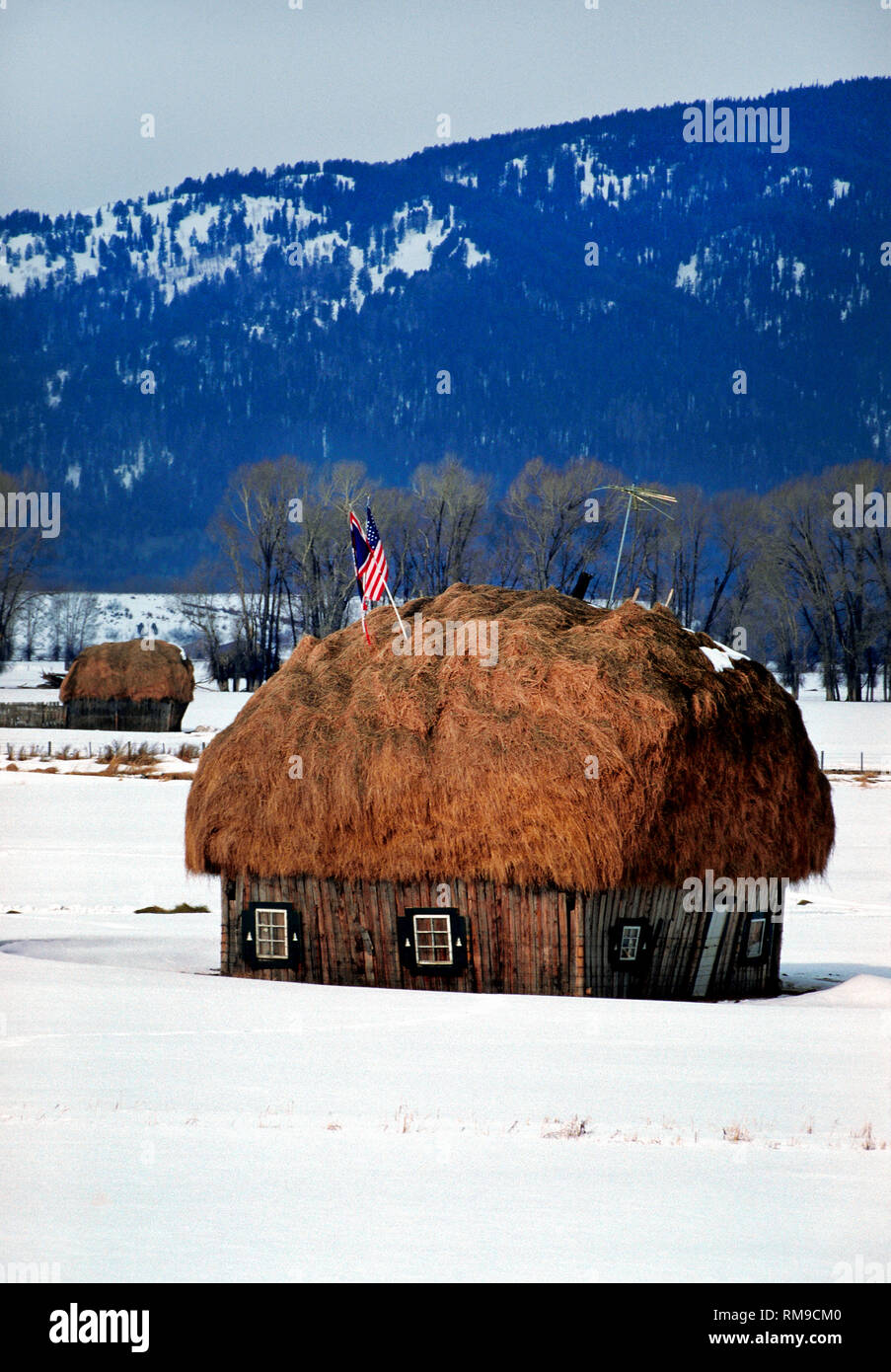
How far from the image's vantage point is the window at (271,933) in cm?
1736

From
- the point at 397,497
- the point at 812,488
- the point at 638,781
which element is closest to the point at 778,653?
the point at 812,488

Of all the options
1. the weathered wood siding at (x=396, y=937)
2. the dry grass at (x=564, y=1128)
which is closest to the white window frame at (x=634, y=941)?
the weathered wood siding at (x=396, y=937)

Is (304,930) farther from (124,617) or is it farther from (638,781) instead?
(124,617)

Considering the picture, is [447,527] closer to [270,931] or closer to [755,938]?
[755,938]

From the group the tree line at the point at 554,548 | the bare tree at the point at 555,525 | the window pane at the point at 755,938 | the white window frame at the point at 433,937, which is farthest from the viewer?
the tree line at the point at 554,548

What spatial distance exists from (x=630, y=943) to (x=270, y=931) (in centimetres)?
453

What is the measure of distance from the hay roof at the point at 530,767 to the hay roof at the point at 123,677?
44389mm

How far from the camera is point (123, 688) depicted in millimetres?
62031

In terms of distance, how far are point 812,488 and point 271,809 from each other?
2962 inches

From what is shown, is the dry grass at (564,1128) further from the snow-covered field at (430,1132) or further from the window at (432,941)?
the window at (432,941)

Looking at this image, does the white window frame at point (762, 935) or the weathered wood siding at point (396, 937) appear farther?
the white window frame at point (762, 935)

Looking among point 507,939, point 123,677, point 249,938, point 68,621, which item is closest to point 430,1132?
point 507,939

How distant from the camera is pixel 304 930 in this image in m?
17.2

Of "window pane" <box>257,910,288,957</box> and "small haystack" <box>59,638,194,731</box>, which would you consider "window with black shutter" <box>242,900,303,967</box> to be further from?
"small haystack" <box>59,638,194,731</box>
